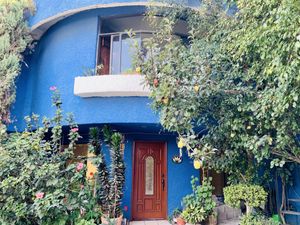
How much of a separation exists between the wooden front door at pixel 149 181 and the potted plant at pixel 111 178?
157 centimetres

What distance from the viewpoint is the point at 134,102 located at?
28.5ft

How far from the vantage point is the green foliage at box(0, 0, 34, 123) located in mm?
9188

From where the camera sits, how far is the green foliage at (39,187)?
5.86m

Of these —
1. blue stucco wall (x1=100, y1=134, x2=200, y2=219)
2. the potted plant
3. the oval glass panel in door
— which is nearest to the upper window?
the potted plant

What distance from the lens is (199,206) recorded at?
8836mm

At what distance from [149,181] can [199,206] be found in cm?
239

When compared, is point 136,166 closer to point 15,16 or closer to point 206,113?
point 206,113

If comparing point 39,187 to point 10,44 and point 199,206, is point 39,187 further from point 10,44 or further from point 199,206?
point 10,44

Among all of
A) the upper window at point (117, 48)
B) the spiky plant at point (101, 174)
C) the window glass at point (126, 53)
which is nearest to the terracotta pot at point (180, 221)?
the spiky plant at point (101, 174)

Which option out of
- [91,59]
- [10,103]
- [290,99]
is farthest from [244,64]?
[10,103]

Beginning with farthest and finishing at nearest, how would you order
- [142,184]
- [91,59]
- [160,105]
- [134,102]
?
[142,184] → [91,59] → [134,102] → [160,105]

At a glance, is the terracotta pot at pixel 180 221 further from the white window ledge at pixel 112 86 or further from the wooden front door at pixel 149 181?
the white window ledge at pixel 112 86

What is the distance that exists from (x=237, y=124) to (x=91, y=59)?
5494mm

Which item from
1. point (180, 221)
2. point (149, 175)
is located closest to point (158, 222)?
point (180, 221)
